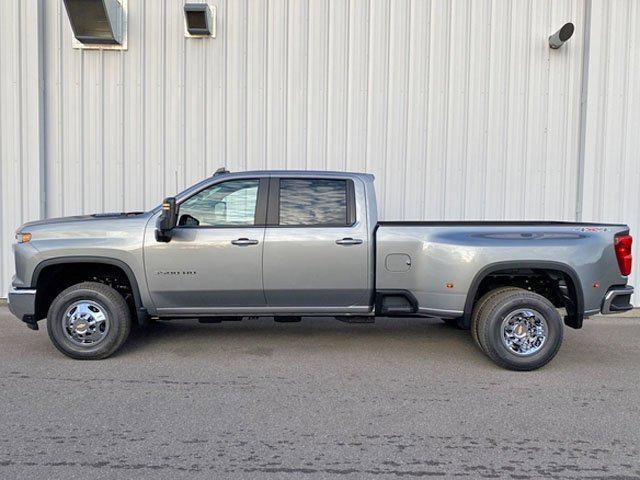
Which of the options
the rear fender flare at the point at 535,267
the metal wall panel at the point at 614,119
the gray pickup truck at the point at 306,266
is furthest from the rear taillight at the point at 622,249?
the metal wall panel at the point at 614,119

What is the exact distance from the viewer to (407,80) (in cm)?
892

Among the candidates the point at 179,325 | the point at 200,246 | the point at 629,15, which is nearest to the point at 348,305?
the point at 200,246

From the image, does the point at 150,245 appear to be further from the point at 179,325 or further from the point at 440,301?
the point at 440,301

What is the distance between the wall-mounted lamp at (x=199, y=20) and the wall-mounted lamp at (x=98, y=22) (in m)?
1.04

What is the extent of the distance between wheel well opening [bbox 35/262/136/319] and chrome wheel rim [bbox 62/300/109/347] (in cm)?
32

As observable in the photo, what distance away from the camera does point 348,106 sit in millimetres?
→ 8891

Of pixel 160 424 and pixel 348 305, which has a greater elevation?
pixel 348 305

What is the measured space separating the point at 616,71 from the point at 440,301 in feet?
19.6

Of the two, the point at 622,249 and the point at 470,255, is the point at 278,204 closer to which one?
the point at 470,255

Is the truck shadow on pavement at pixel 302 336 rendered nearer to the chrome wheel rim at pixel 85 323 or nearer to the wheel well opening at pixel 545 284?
the chrome wheel rim at pixel 85 323

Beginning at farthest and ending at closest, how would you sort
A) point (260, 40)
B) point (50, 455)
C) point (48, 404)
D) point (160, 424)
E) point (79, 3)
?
point (260, 40)
point (79, 3)
point (48, 404)
point (160, 424)
point (50, 455)

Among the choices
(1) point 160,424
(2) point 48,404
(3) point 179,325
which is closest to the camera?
(1) point 160,424

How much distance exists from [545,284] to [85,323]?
4.75m

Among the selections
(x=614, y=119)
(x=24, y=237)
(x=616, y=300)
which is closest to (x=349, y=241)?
(x=616, y=300)
